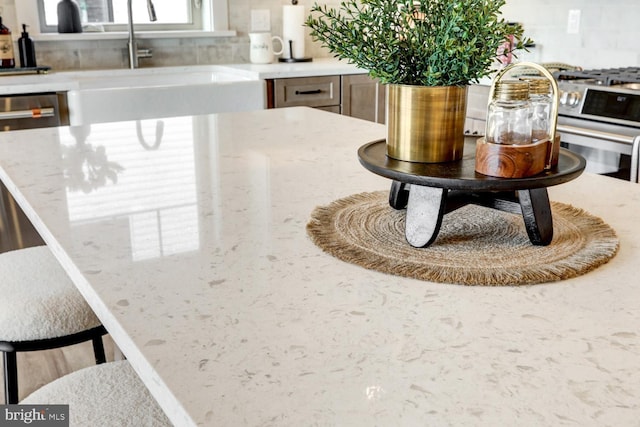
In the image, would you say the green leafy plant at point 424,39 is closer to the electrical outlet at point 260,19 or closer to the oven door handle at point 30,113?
the oven door handle at point 30,113

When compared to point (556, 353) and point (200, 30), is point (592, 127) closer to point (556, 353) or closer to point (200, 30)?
point (556, 353)

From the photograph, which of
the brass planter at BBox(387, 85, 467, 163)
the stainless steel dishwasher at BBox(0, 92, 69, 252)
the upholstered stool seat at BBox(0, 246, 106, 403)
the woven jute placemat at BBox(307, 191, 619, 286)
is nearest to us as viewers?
the woven jute placemat at BBox(307, 191, 619, 286)

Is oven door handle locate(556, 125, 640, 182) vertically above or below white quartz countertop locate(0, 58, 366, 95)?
below

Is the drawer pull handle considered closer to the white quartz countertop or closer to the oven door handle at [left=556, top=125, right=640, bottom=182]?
the white quartz countertop

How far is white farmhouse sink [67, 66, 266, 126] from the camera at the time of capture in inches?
122

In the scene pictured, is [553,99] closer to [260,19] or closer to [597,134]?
[597,134]

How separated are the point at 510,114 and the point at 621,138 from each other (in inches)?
68.7

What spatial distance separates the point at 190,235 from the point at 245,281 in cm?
21

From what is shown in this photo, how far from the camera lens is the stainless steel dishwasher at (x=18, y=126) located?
9.64 ft

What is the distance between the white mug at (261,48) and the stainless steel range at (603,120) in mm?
1873

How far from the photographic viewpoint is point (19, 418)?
1062mm

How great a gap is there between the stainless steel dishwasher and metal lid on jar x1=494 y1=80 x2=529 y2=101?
2.50 metres

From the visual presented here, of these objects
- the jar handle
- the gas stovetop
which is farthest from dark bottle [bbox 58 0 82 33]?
the jar handle

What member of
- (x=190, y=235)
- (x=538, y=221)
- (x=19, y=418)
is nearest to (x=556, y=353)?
(x=538, y=221)
